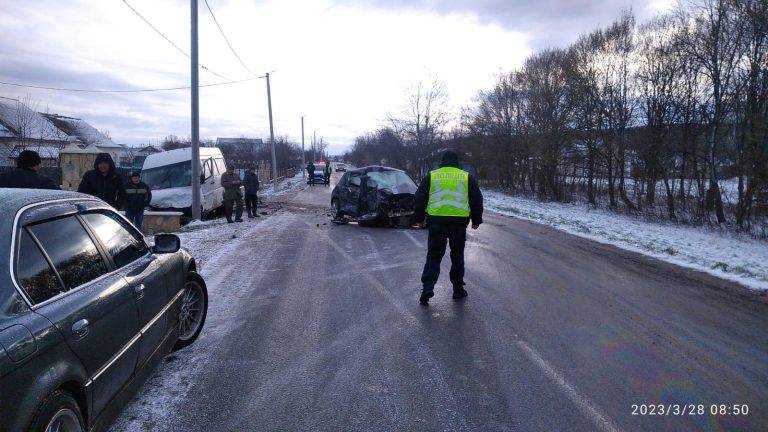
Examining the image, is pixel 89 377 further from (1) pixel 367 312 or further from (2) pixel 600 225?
(2) pixel 600 225

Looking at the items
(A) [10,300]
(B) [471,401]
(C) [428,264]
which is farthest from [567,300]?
(A) [10,300]

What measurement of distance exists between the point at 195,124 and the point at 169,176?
109 inches

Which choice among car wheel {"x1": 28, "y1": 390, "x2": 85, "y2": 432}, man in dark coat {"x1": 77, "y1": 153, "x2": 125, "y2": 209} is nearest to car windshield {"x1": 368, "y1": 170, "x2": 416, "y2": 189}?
man in dark coat {"x1": 77, "y1": 153, "x2": 125, "y2": 209}

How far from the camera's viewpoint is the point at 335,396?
379 centimetres

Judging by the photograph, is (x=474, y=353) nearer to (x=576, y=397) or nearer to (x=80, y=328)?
(x=576, y=397)

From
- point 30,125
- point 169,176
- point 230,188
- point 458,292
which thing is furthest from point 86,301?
point 30,125

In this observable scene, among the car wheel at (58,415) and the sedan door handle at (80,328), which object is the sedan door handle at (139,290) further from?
the car wheel at (58,415)

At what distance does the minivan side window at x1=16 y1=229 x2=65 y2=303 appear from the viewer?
243 cm

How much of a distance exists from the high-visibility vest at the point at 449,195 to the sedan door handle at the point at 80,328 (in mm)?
4241

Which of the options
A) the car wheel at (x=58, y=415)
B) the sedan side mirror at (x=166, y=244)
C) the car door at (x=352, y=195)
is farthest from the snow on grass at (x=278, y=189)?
the car wheel at (x=58, y=415)

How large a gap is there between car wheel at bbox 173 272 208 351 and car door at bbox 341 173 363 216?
9904 mm

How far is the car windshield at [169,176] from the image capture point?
16766 mm

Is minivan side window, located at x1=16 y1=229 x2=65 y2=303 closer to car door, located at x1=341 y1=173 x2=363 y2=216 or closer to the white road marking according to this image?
the white road marking

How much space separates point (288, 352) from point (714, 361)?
382 centimetres
